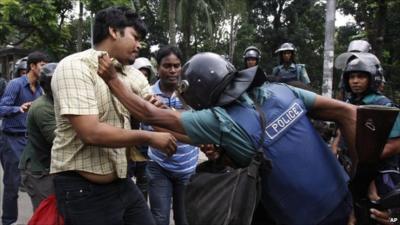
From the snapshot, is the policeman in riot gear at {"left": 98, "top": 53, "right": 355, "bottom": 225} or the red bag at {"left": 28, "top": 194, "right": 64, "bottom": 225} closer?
the policeman in riot gear at {"left": 98, "top": 53, "right": 355, "bottom": 225}

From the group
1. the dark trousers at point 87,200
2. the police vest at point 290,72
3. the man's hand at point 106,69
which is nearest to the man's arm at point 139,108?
the man's hand at point 106,69

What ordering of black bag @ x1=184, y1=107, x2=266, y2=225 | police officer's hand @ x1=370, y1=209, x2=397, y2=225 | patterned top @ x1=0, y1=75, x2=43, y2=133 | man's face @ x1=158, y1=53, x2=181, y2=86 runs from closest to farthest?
black bag @ x1=184, y1=107, x2=266, y2=225
police officer's hand @ x1=370, y1=209, x2=397, y2=225
man's face @ x1=158, y1=53, x2=181, y2=86
patterned top @ x1=0, y1=75, x2=43, y2=133

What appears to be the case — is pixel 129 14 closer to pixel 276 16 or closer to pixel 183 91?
pixel 183 91

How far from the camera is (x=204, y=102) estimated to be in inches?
95.2

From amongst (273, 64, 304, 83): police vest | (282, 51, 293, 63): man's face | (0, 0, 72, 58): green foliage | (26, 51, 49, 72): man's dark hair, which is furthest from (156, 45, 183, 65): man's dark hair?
(0, 0, 72, 58): green foliage

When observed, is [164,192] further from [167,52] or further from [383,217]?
[383,217]

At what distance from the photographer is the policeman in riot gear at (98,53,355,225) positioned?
2.27 metres

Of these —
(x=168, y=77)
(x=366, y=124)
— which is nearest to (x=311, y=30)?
(x=168, y=77)

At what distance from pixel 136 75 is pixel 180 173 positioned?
4.23ft

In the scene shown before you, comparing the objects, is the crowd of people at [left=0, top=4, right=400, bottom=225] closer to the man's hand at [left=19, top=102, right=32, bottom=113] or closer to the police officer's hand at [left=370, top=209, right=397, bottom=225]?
the police officer's hand at [left=370, top=209, right=397, bottom=225]

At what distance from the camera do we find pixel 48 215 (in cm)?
303

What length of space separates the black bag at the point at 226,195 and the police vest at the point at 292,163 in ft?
0.20

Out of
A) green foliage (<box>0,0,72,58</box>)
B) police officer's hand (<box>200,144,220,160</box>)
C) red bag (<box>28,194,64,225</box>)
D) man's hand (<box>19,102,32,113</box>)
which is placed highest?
green foliage (<box>0,0,72,58</box>)

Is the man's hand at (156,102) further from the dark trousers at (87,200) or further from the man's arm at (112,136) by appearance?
the dark trousers at (87,200)
